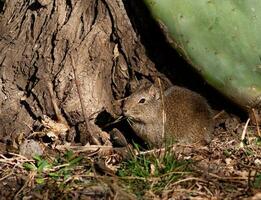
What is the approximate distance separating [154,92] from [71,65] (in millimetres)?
666

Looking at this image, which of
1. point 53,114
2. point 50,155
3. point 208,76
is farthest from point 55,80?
point 208,76

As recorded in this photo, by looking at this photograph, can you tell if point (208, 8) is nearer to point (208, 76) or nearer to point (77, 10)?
point (208, 76)

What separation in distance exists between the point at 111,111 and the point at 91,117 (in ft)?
0.54

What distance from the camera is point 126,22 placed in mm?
4969

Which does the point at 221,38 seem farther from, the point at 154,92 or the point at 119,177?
the point at 119,177

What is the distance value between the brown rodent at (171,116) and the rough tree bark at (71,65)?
0.70ft

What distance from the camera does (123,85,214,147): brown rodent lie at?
4.89 metres

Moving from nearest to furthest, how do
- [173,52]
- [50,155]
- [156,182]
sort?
[156,182]
[50,155]
[173,52]

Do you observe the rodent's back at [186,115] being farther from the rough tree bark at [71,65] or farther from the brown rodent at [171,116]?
the rough tree bark at [71,65]

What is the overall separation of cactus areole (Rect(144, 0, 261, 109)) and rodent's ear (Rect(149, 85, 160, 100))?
34cm

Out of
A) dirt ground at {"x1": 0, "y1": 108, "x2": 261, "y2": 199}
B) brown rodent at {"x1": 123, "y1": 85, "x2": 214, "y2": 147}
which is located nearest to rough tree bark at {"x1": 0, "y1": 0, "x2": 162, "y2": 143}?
brown rodent at {"x1": 123, "y1": 85, "x2": 214, "y2": 147}

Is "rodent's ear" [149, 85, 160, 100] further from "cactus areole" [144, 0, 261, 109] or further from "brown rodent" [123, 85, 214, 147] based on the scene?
Result: "cactus areole" [144, 0, 261, 109]

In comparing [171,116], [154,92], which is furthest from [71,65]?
[171,116]

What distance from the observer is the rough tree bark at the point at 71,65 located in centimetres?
500
